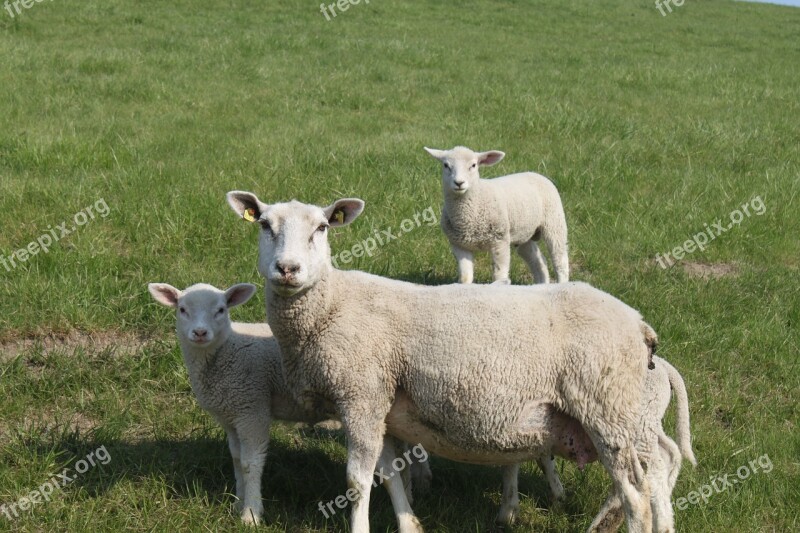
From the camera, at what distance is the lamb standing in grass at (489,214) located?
7359 mm

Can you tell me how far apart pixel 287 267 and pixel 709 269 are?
5.57m

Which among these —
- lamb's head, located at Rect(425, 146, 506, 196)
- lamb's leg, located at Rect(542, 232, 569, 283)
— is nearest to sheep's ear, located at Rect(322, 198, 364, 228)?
lamb's head, located at Rect(425, 146, 506, 196)

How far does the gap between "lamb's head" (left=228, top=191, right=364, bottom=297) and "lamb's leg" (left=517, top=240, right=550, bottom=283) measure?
13.2ft

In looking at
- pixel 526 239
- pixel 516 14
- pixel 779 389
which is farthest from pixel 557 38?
pixel 779 389

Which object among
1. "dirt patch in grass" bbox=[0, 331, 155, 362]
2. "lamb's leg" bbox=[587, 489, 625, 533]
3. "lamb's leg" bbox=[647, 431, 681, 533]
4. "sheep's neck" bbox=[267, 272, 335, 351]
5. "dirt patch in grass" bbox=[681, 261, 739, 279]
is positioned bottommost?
"dirt patch in grass" bbox=[681, 261, 739, 279]

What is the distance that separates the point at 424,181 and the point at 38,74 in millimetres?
6559

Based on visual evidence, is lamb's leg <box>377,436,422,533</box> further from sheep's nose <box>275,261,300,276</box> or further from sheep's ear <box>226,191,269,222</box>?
sheep's ear <box>226,191,269,222</box>

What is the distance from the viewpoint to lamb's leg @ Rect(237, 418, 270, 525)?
466 centimetres

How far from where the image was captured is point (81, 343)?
19.9ft

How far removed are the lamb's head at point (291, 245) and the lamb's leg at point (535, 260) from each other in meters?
4.03

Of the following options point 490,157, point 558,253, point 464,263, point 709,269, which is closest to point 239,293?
point 464,263

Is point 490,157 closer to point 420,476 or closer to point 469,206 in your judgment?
point 469,206

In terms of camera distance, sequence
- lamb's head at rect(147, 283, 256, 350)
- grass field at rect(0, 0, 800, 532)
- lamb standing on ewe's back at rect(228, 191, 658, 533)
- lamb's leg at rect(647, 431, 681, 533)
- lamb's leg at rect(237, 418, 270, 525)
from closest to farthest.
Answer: lamb standing on ewe's back at rect(228, 191, 658, 533) → lamb's leg at rect(647, 431, 681, 533) → lamb's leg at rect(237, 418, 270, 525) → lamb's head at rect(147, 283, 256, 350) → grass field at rect(0, 0, 800, 532)

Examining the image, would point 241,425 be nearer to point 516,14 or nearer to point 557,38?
point 557,38
